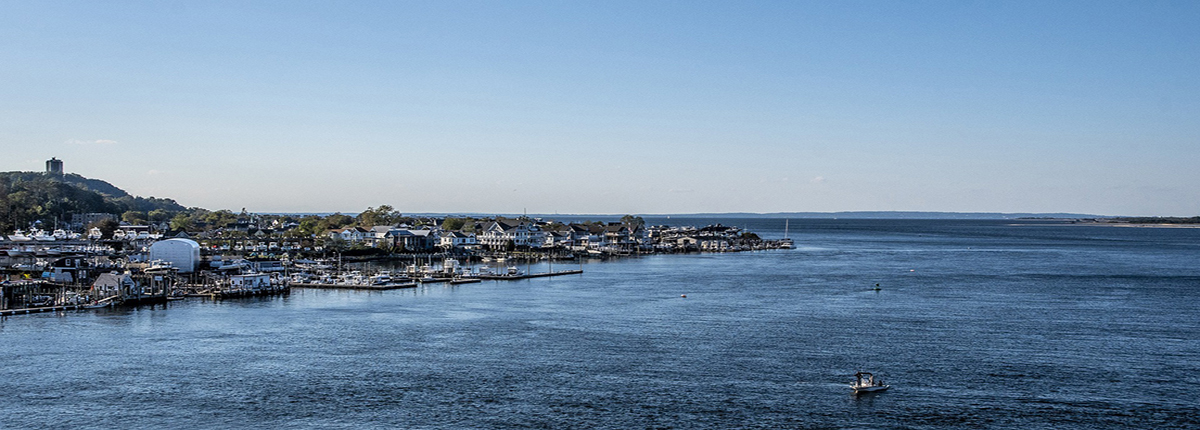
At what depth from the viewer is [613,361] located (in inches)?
1085

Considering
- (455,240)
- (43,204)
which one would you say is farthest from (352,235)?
(43,204)

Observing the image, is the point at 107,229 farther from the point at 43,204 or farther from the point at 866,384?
the point at 866,384

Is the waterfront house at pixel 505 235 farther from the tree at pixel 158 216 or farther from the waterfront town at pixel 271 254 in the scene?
the tree at pixel 158 216

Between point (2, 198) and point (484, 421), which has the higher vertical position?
point (2, 198)

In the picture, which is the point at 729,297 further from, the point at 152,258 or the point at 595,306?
the point at 152,258

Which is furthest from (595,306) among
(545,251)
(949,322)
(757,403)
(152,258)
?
(545,251)

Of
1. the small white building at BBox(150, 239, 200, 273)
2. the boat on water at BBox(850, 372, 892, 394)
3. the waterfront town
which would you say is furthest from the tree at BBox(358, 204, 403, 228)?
the boat on water at BBox(850, 372, 892, 394)

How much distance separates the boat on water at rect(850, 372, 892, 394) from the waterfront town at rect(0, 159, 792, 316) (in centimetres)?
3447

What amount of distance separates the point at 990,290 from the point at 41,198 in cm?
11231

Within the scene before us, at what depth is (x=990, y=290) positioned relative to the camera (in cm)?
5081

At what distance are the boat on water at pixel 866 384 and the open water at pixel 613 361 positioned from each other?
0.37 meters

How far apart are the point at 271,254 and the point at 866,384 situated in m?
59.5

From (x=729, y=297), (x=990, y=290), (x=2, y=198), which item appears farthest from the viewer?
(x=2, y=198)

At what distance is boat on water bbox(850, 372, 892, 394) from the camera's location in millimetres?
23297
